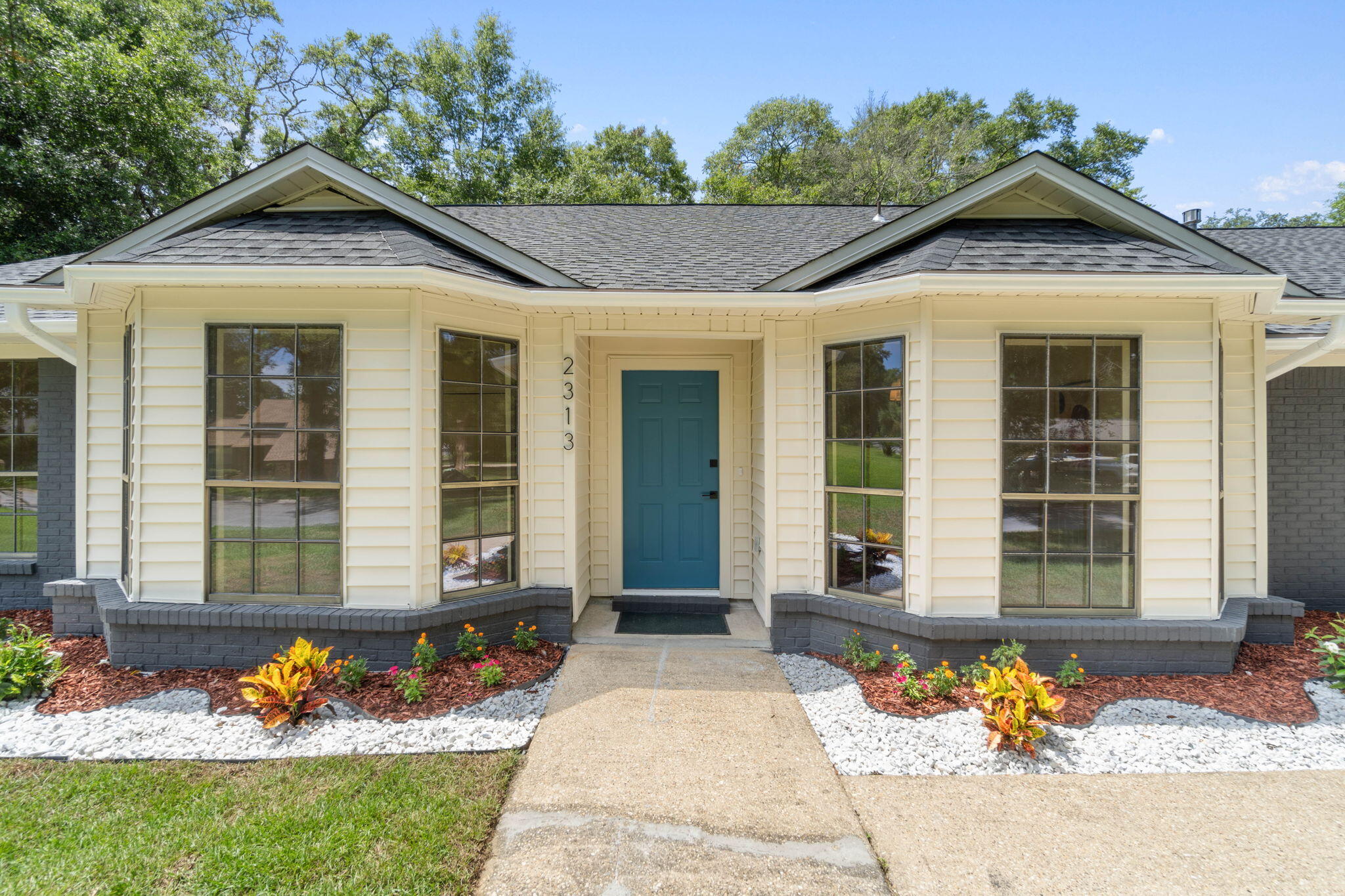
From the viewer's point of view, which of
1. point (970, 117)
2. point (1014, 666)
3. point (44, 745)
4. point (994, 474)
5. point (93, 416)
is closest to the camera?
point (44, 745)

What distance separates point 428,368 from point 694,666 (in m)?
2.86

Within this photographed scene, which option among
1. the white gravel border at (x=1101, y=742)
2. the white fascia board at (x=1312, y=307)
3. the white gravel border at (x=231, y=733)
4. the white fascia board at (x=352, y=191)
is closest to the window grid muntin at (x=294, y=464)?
the white gravel border at (x=231, y=733)

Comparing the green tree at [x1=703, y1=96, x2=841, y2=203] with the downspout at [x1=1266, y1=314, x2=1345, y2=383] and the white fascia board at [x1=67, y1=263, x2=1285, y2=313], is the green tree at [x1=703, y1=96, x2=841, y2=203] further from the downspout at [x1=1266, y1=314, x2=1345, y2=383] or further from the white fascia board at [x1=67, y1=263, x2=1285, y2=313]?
the white fascia board at [x1=67, y1=263, x2=1285, y2=313]

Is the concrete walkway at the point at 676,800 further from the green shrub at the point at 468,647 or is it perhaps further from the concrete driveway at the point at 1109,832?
the green shrub at the point at 468,647

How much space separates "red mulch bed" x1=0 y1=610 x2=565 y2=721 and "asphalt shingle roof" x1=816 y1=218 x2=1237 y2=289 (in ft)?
11.9

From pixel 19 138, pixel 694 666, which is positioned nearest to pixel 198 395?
pixel 694 666

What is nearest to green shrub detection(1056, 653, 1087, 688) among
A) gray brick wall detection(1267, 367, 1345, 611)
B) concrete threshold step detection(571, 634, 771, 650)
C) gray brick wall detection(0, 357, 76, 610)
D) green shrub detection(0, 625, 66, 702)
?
concrete threshold step detection(571, 634, 771, 650)

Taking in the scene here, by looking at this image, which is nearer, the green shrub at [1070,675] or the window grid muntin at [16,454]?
the green shrub at [1070,675]

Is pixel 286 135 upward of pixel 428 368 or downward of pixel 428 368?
upward

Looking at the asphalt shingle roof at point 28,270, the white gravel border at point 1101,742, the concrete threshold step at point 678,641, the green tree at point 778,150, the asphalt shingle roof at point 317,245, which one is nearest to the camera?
the white gravel border at point 1101,742

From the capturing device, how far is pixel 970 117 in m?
23.9

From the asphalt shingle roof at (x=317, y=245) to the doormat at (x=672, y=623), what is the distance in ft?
9.79

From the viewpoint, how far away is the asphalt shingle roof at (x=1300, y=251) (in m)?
5.33

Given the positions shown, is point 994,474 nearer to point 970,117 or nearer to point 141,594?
point 141,594
